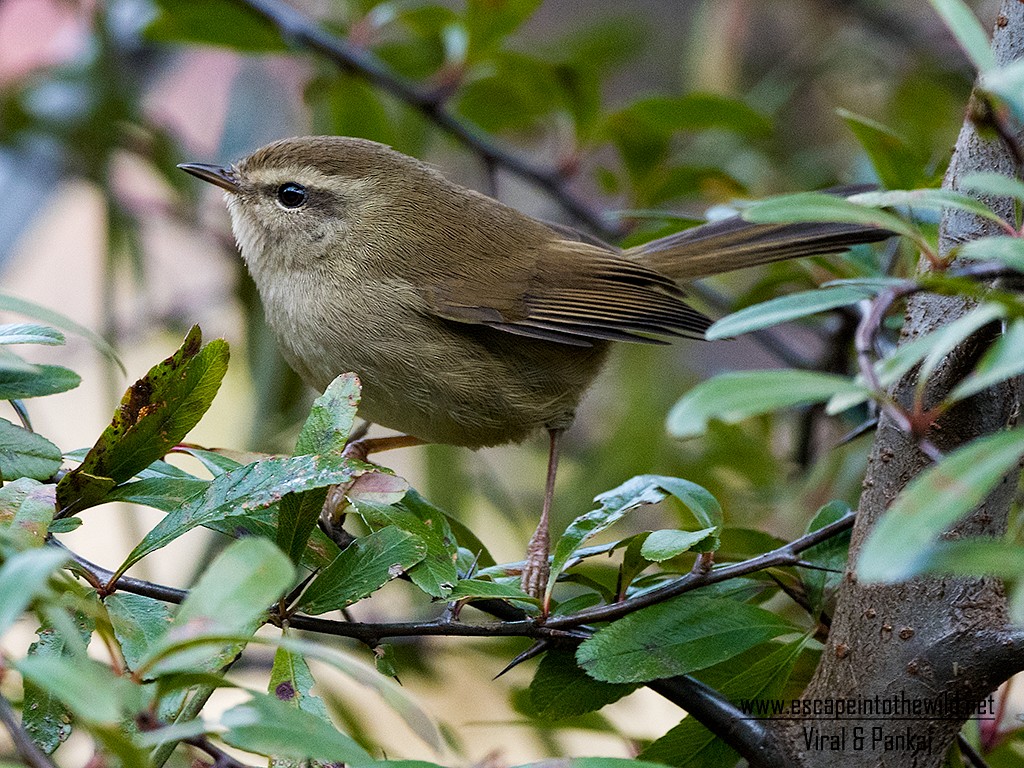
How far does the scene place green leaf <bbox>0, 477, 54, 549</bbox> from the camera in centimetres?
136

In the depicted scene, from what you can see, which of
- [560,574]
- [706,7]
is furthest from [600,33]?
[560,574]

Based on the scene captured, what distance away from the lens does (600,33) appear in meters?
4.66

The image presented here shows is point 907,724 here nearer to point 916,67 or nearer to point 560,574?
point 560,574

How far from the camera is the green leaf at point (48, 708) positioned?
1.42 m

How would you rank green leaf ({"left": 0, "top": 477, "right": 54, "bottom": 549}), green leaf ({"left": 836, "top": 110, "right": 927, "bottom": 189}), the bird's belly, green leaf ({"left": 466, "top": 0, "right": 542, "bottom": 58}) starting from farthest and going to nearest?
green leaf ({"left": 466, "top": 0, "right": 542, "bottom": 58}) < the bird's belly < green leaf ({"left": 836, "top": 110, "right": 927, "bottom": 189}) < green leaf ({"left": 0, "top": 477, "right": 54, "bottom": 549})

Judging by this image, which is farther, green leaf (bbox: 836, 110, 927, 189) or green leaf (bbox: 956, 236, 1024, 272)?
green leaf (bbox: 836, 110, 927, 189)

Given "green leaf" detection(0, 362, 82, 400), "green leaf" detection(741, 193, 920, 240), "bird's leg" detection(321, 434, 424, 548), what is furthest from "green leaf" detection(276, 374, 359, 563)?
"green leaf" detection(741, 193, 920, 240)

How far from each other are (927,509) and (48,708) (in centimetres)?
115

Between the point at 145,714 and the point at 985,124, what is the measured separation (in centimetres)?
114

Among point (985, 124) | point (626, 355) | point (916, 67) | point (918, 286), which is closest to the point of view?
point (918, 286)

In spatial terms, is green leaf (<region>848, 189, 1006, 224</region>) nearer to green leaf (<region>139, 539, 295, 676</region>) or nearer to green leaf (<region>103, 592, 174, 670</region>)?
green leaf (<region>139, 539, 295, 676</region>)

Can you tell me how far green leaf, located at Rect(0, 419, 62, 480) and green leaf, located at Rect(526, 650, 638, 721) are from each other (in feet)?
2.70

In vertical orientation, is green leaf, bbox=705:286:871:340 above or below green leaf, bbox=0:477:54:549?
above

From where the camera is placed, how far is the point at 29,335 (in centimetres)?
→ 155
